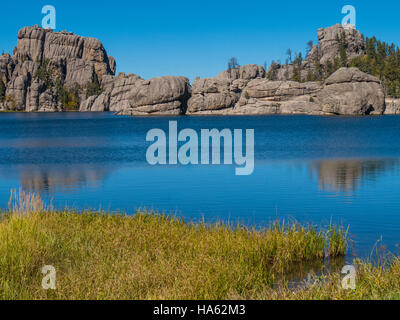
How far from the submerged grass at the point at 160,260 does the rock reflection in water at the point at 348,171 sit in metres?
11.6

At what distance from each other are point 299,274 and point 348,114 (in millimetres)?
117423

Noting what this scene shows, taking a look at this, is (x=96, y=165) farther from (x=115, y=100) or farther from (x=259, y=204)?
(x=115, y=100)

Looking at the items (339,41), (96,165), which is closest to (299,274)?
(96,165)

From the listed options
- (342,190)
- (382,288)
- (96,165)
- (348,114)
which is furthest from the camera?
(348,114)

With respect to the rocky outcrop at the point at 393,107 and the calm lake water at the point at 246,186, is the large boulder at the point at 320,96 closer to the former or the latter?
the rocky outcrop at the point at 393,107

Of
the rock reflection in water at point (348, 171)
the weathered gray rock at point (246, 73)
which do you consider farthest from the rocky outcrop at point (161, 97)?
the rock reflection in water at point (348, 171)

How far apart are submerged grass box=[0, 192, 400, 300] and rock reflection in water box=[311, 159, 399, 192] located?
1160cm

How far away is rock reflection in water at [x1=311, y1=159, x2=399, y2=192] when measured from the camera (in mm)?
25250

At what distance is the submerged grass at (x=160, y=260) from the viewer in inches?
350

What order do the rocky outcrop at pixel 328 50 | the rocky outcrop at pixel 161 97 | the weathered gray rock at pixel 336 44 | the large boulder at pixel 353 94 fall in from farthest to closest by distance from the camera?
the weathered gray rock at pixel 336 44, the rocky outcrop at pixel 328 50, the rocky outcrop at pixel 161 97, the large boulder at pixel 353 94

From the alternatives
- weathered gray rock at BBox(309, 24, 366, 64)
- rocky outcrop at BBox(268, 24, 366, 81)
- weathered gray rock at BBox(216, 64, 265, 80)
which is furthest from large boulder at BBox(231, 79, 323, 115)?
weathered gray rock at BBox(309, 24, 366, 64)

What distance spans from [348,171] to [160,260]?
75.2 feet

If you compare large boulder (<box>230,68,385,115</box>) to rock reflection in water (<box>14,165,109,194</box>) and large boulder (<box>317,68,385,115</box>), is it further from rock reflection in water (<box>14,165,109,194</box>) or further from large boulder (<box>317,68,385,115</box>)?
rock reflection in water (<box>14,165,109,194</box>)

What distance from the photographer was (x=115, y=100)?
641 ft
